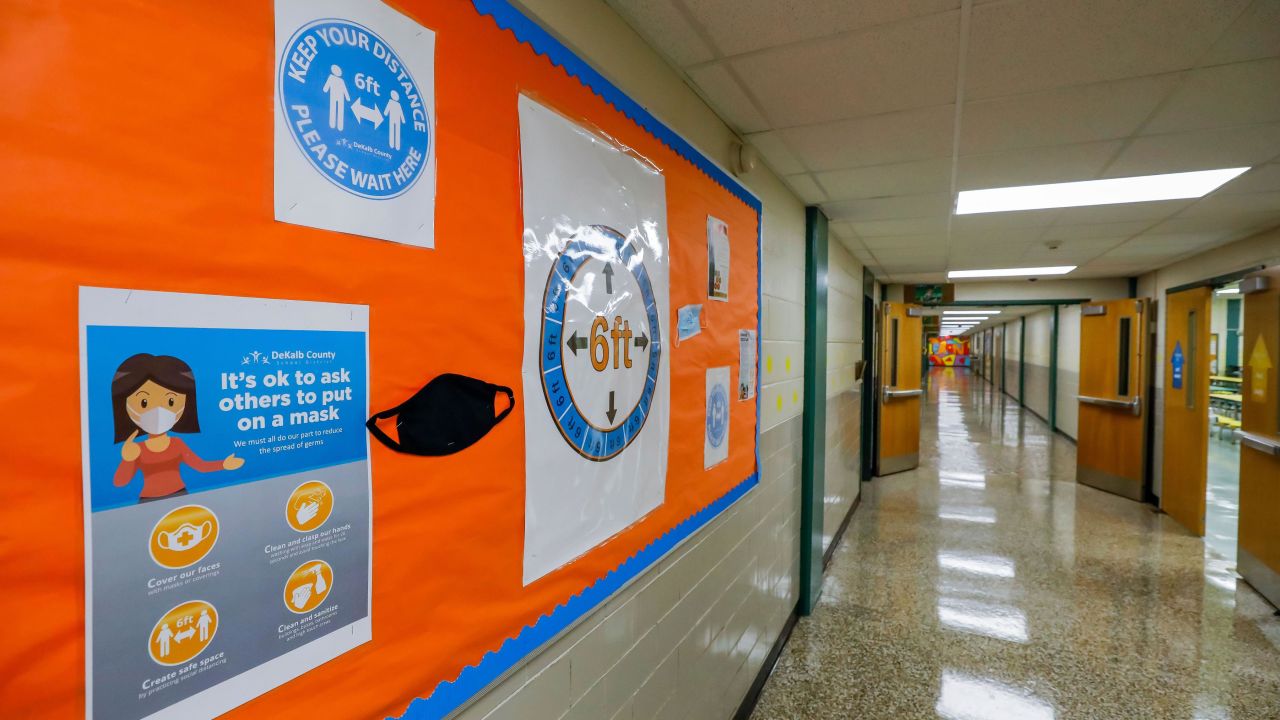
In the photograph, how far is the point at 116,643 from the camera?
1.98 feet

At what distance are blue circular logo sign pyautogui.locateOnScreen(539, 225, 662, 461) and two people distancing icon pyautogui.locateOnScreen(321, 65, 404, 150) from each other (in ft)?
1.44

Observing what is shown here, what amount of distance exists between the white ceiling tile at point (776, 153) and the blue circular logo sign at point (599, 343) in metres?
1.26

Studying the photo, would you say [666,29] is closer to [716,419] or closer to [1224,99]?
[716,419]

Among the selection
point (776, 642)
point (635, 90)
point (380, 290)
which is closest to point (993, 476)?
point (776, 642)

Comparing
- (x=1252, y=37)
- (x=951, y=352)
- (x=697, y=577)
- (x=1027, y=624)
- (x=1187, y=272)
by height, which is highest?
(x=1252, y=37)

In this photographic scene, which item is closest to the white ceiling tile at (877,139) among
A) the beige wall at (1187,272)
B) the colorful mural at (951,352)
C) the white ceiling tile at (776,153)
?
the white ceiling tile at (776,153)

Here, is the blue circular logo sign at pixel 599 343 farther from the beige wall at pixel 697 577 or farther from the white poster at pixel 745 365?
the white poster at pixel 745 365

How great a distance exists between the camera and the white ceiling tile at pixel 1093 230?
4020 millimetres

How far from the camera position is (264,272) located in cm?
73

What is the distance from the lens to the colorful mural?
37594 millimetres

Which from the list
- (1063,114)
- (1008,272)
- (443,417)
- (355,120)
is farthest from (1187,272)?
(355,120)

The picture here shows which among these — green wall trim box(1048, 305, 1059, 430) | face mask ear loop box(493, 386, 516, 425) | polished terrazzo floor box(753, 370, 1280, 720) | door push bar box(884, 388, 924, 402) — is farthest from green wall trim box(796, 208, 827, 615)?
green wall trim box(1048, 305, 1059, 430)

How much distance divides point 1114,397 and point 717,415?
649 cm

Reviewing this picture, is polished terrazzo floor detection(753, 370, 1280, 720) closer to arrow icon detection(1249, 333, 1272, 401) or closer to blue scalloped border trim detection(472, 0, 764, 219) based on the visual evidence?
arrow icon detection(1249, 333, 1272, 401)
